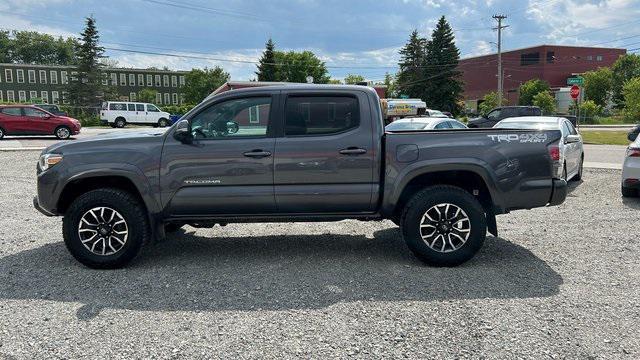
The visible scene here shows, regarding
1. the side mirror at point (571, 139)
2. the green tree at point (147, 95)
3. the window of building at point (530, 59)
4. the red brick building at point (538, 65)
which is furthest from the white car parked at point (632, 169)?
the green tree at point (147, 95)

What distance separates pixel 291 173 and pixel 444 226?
66.0 inches

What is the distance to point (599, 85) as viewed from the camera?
7175 cm

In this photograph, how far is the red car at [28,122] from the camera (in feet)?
75.6

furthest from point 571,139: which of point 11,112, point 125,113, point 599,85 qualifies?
point 599,85

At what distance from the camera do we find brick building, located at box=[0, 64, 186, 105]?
86250mm

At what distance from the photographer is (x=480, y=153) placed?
5.09m

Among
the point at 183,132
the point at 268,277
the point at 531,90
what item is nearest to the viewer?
the point at 268,277

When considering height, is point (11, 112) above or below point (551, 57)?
below

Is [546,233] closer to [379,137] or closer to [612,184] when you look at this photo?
[379,137]

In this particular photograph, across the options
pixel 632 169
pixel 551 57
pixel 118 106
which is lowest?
pixel 632 169

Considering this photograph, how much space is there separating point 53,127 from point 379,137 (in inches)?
892

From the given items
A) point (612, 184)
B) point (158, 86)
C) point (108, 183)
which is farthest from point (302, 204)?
point (158, 86)

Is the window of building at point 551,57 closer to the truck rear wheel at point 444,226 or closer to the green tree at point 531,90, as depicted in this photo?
the green tree at point 531,90

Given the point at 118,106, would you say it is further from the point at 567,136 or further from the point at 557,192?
the point at 557,192
